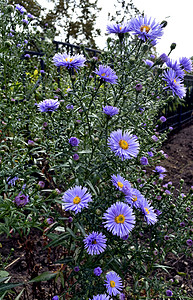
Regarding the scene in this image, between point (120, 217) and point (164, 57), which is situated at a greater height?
point (164, 57)

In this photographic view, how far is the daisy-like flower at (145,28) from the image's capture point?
1381 mm

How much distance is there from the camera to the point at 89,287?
1.27 m

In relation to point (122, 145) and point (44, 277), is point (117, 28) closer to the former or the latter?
point (122, 145)

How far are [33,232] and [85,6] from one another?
1345 centimetres

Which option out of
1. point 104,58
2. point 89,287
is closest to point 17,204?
point 89,287

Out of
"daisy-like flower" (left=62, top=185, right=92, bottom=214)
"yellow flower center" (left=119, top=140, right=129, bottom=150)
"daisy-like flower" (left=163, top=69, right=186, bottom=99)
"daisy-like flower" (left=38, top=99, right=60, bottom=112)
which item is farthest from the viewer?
"daisy-like flower" (left=163, top=69, right=186, bottom=99)

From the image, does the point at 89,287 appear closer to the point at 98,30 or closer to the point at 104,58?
the point at 104,58

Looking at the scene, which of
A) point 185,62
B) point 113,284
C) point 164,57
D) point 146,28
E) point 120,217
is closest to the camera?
point 120,217

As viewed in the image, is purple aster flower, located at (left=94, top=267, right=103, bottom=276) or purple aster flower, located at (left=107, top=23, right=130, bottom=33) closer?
purple aster flower, located at (left=94, top=267, right=103, bottom=276)

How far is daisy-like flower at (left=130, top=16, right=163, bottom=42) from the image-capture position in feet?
4.53

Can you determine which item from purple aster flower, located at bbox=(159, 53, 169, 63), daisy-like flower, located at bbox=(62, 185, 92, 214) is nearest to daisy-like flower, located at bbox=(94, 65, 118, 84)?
purple aster flower, located at bbox=(159, 53, 169, 63)

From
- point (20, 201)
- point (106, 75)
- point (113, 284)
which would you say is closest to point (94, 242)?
point (113, 284)

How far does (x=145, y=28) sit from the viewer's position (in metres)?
1.38

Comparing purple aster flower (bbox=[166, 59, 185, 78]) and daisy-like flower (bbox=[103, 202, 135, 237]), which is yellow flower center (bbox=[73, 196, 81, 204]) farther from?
purple aster flower (bbox=[166, 59, 185, 78])
